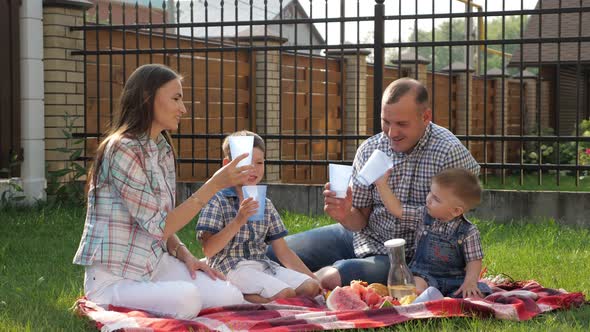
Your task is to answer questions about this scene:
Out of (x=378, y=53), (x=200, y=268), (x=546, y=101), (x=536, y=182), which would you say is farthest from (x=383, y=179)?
(x=546, y=101)

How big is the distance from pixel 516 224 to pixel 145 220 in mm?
4781

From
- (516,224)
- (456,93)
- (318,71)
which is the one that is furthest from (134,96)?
(456,93)

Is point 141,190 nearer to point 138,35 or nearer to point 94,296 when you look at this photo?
point 94,296

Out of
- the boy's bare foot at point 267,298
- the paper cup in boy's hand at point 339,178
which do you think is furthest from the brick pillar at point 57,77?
the paper cup in boy's hand at point 339,178

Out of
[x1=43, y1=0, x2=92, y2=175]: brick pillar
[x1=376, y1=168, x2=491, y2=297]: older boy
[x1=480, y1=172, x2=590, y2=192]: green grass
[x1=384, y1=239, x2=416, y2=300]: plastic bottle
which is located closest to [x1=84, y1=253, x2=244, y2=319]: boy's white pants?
[x1=384, y1=239, x2=416, y2=300]: plastic bottle

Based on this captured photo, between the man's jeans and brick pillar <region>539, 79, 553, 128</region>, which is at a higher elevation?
brick pillar <region>539, 79, 553, 128</region>

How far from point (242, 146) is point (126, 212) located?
616 mm

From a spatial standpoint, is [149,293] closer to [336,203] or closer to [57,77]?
[336,203]

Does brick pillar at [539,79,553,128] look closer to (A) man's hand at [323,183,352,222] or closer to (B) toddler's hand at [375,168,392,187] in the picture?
(A) man's hand at [323,183,352,222]

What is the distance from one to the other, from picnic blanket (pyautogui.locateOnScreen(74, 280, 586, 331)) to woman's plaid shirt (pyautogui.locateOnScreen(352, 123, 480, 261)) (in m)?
0.68

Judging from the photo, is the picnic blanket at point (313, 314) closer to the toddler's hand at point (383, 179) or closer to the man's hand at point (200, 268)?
the man's hand at point (200, 268)

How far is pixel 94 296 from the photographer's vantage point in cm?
429

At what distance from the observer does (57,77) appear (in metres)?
9.61

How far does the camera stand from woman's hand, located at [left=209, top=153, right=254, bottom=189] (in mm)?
4023
